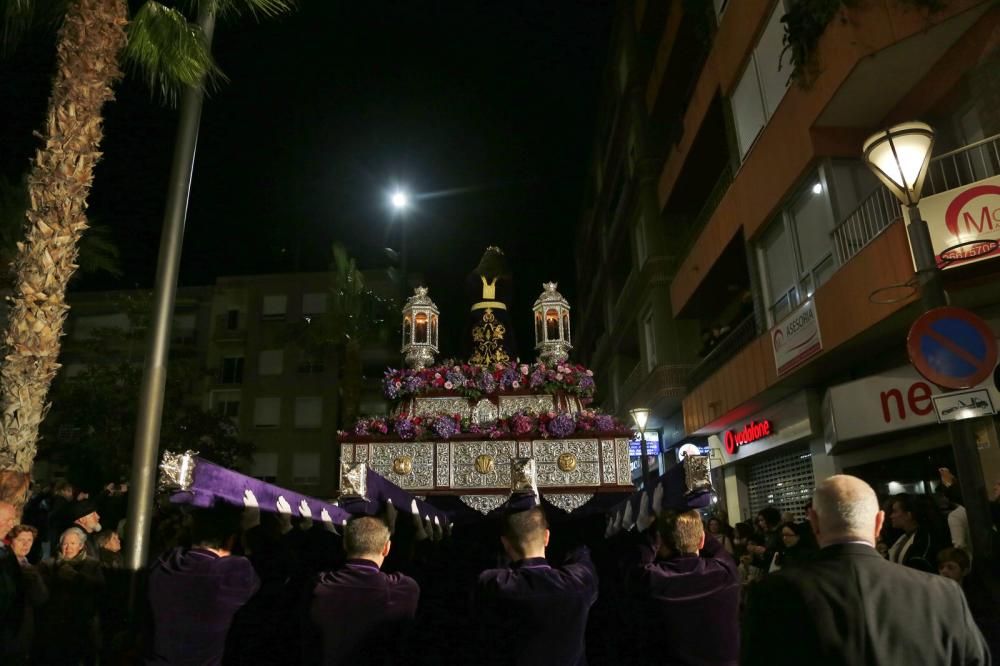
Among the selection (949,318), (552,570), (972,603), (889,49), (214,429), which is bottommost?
(972,603)

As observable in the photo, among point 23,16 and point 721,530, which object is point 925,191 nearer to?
point 721,530

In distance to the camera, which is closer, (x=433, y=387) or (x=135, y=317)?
(x=433, y=387)

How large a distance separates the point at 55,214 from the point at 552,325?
6.50 meters

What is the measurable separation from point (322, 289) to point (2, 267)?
2525cm

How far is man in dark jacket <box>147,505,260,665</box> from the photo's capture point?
3.83 meters

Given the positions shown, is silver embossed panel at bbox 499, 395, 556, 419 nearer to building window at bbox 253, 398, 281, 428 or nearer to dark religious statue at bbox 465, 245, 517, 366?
dark religious statue at bbox 465, 245, 517, 366

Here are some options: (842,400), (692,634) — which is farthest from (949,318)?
(842,400)

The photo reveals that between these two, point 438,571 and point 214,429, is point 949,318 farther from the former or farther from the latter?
point 214,429

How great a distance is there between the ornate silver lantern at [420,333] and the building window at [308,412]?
28431 mm

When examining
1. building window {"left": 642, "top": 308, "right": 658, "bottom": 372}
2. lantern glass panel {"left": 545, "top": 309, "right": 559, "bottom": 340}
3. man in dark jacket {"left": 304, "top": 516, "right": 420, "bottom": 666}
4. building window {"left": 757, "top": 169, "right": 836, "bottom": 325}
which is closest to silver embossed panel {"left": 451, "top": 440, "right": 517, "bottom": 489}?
lantern glass panel {"left": 545, "top": 309, "right": 559, "bottom": 340}

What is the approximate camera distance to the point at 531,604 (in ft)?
11.7

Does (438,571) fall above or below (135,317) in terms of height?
below

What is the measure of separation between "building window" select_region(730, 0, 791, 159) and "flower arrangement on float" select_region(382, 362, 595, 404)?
7.86 metres

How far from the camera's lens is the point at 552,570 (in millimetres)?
3666
